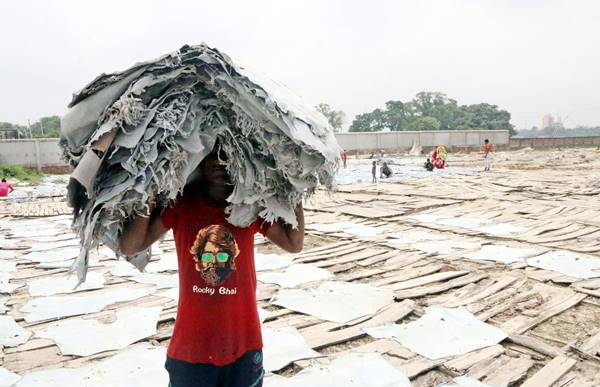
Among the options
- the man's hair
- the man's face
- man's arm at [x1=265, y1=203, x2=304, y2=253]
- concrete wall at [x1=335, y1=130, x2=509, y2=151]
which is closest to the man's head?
the man's face

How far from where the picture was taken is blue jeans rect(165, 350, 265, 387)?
142cm

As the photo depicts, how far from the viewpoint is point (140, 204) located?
126cm

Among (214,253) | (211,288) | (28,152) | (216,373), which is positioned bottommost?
(216,373)

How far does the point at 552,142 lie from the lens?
111 ft

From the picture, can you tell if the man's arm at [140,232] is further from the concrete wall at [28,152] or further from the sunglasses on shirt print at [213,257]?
the concrete wall at [28,152]

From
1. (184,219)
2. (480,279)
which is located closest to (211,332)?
(184,219)

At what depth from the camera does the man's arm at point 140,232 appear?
4.59 feet

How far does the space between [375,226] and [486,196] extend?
12.3ft

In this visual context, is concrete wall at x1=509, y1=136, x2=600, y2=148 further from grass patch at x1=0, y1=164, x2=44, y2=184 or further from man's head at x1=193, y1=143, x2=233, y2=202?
man's head at x1=193, y1=143, x2=233, y2=202

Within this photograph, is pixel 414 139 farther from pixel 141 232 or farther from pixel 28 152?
pixel 141 232

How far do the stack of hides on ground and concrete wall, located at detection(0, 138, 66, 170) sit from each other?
19.0 metres

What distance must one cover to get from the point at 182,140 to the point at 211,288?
487mm

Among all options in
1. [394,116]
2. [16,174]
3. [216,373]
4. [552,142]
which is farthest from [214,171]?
[394,116]

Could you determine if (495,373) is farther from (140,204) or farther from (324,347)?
(140,204)
